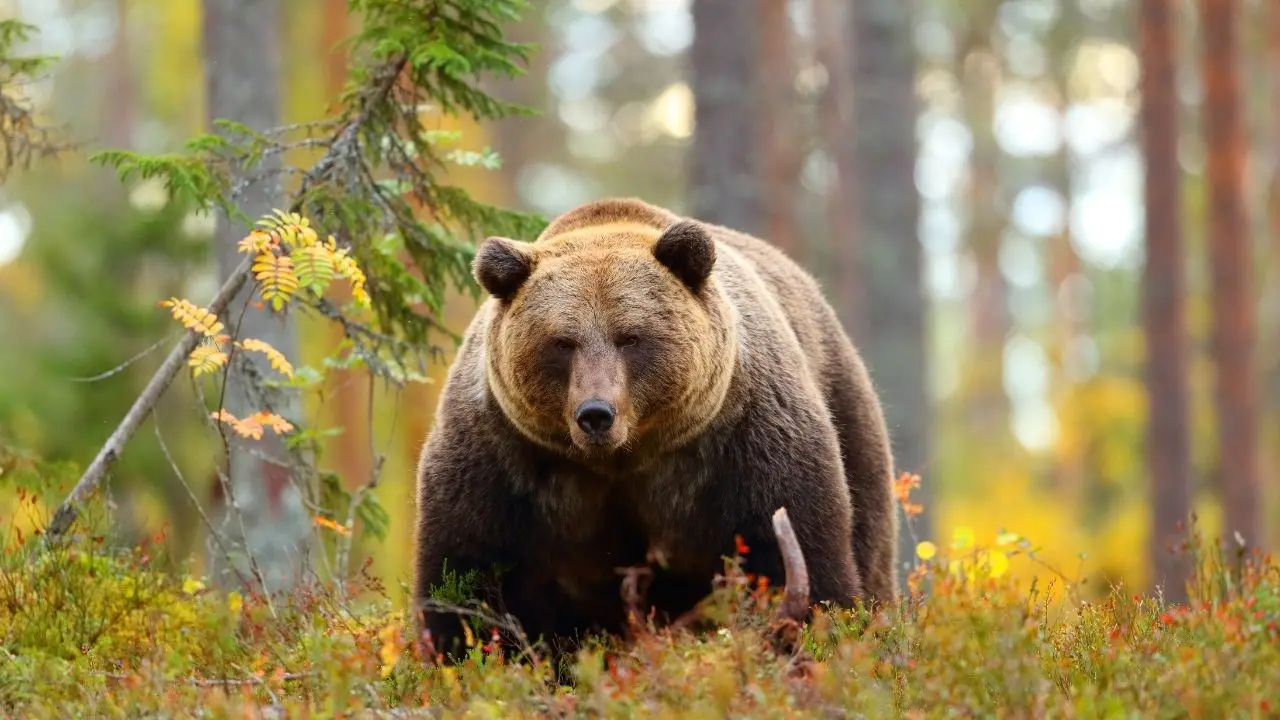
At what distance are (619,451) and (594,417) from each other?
604 millimetres

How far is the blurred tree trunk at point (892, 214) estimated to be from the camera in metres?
15.8

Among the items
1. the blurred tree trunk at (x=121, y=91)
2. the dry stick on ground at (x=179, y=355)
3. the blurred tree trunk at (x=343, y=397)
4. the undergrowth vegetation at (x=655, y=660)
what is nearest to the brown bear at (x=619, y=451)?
the undergrowth vegetation at (x=655, y=660)

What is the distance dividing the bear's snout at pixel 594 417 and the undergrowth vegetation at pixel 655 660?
80 cm

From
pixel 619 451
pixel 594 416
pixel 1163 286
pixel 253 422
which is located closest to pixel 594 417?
pixel 594 416

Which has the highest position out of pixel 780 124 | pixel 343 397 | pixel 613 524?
pixel 780 124

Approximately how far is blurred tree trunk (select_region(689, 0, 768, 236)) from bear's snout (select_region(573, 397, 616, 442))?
8.52 meters

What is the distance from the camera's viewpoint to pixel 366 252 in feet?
25.9

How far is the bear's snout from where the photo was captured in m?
5.73

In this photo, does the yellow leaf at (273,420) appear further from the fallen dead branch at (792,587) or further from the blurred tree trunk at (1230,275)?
the blurred tree trunk at (1230,275)

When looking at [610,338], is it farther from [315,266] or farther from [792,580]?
[315,266]

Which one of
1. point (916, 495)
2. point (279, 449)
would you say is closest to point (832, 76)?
point (916, 495)

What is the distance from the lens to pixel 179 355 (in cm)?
764

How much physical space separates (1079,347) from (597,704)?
38001 millimetres

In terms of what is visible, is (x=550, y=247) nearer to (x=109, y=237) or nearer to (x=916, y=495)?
(x=916, y=495)
